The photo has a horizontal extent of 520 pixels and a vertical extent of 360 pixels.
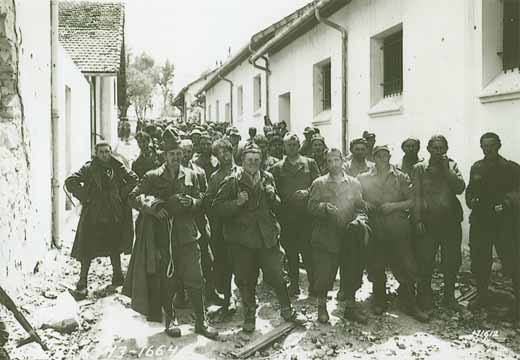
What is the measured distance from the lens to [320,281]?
5238 mm

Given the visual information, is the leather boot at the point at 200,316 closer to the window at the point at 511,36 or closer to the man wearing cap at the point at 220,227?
the man wearing cap at the point at 220,227

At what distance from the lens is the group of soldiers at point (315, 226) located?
4980 mm

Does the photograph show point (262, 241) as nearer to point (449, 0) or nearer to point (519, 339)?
point (519, 339)

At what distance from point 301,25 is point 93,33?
6.77 metres

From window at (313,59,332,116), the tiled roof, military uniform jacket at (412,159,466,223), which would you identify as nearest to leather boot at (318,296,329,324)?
military uniform jacket at (412,159,466,223)

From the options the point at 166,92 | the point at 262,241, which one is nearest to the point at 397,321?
the point at 262,241

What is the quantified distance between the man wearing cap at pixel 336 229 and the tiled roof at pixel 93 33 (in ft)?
31.9

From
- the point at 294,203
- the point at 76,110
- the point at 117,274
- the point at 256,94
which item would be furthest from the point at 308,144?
the point at 256,94

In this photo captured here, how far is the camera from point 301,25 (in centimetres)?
1217

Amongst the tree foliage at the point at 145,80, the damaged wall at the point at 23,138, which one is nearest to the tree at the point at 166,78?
the tree foliage at the point at 145,80

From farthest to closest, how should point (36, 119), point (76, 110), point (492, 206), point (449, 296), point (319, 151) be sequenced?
1. point (76, 110)
2. point (319, 151)
3. point (36, 119)
4. point (449, 296)
5. point (492, 206)

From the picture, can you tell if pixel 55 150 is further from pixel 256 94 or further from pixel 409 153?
pixel 256 94

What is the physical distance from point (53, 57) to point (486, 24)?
581 centimetres

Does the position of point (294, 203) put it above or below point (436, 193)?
below
